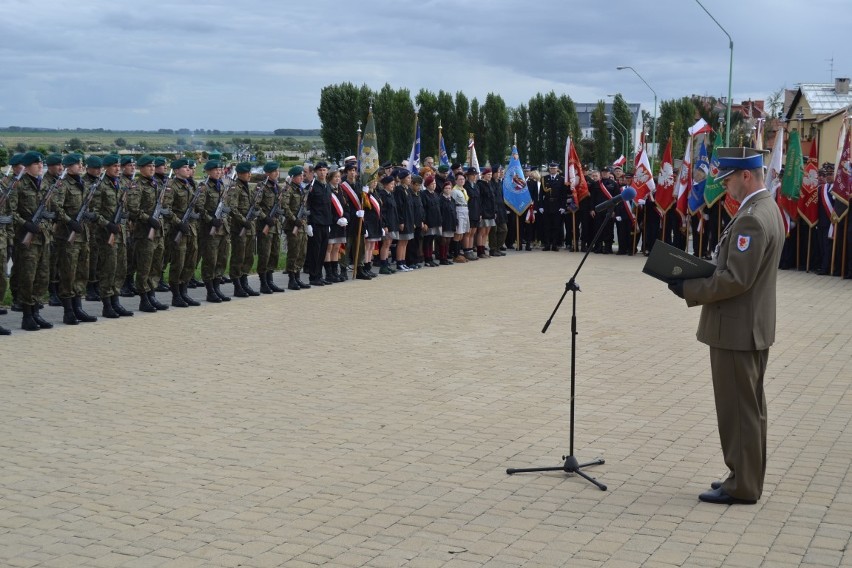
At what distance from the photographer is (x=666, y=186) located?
23.2 meters

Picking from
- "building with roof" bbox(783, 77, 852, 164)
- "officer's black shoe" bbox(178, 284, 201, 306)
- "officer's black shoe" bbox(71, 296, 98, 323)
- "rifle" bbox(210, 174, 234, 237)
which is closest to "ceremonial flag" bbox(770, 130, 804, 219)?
"rifle" bbox(210, 174, 234, 237)

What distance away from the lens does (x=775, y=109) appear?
2844 inches

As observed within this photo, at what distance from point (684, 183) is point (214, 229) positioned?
1156 cm

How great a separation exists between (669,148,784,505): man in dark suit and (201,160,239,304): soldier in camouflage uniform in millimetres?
10272

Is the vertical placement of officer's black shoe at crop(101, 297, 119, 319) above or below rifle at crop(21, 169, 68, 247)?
below

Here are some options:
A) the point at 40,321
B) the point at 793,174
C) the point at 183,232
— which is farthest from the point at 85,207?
the point at 793,174

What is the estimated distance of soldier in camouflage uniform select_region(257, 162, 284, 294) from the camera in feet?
54.2

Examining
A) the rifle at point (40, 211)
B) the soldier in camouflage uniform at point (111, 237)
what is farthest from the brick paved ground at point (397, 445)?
the rifle at point (40, 211)

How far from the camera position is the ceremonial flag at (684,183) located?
22.7 metres

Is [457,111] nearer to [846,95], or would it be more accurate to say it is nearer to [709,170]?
[846,95]

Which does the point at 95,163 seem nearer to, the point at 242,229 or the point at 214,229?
the point at 214,229

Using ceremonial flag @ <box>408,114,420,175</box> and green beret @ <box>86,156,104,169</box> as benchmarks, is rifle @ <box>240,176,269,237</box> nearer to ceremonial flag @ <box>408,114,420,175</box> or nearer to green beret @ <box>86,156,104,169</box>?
green beret @ <box>86,156,104,169</box>

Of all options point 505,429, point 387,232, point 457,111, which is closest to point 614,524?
point 505,429

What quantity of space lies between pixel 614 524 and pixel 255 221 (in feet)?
37.5
